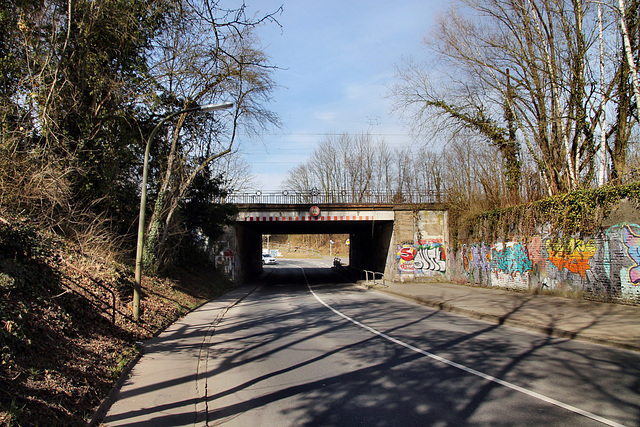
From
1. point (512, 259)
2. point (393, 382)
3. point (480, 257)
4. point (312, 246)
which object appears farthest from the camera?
point (312, 246)

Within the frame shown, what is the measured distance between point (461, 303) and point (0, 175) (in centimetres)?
1438

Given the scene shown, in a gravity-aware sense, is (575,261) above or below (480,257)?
above

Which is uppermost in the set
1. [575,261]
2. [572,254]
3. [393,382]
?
[572,254]

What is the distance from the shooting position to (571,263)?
50.1 feet

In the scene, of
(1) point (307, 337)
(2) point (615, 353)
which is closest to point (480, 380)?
(2) point (615, 353)

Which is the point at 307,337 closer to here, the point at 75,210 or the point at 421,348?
the point at 421,348

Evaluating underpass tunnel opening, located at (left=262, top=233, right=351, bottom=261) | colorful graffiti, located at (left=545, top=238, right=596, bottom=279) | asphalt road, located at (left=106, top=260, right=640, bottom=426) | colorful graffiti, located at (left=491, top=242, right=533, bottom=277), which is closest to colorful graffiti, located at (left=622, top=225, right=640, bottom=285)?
colorful graffiti, located at (left=545, top=238, right=596, bottom=279)

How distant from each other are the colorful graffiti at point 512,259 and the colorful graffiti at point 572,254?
5.13 feet

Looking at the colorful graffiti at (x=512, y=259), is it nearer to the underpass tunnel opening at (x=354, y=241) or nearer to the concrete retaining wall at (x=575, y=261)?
the concrete retaining wall at (x=575, y=261)

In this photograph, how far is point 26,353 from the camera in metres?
5.42

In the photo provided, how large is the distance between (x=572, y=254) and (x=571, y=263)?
0.32m

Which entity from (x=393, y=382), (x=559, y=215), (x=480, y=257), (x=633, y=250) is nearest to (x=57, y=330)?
(x=393, y=382)

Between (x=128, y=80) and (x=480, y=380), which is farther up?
(x=128, y=80)

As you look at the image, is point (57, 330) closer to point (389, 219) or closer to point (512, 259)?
point (512, 259)
